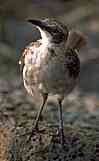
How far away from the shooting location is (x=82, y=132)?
5117 mm

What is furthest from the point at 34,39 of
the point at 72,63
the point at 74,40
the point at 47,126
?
the point at 72,63

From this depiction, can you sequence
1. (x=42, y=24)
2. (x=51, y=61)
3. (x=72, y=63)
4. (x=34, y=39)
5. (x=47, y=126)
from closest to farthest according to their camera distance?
1. (x=42, y=24)
2. (x=51, y=61)
3. (x=72, y=63)
4. (x=47, y=126)
5. (x=34, y=39)

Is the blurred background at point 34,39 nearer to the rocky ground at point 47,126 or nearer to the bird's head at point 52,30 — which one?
the rocky ground at point 47,126

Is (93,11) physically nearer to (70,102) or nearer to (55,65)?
(70,102)

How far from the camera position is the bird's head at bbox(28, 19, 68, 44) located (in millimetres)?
4305

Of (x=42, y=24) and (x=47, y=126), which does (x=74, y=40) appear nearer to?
(x=42, y=24)

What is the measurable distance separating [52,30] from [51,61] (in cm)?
25

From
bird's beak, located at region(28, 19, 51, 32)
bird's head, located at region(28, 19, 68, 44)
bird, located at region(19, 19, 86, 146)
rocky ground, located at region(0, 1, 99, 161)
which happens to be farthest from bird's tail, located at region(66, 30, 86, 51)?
rocky ground, located at region(0, 1, 99, 161)

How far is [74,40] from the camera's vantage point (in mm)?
4848

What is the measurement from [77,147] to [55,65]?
2.42 ft

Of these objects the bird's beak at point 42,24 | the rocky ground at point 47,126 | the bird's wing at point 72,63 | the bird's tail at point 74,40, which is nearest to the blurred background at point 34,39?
the rocky ground at point 47,126

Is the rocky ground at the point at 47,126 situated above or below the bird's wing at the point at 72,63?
below

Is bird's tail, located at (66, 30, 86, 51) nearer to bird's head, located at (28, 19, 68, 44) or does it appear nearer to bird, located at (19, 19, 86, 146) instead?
bird, located at (19, 19, 86, 146)

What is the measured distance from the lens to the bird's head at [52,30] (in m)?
4.30
